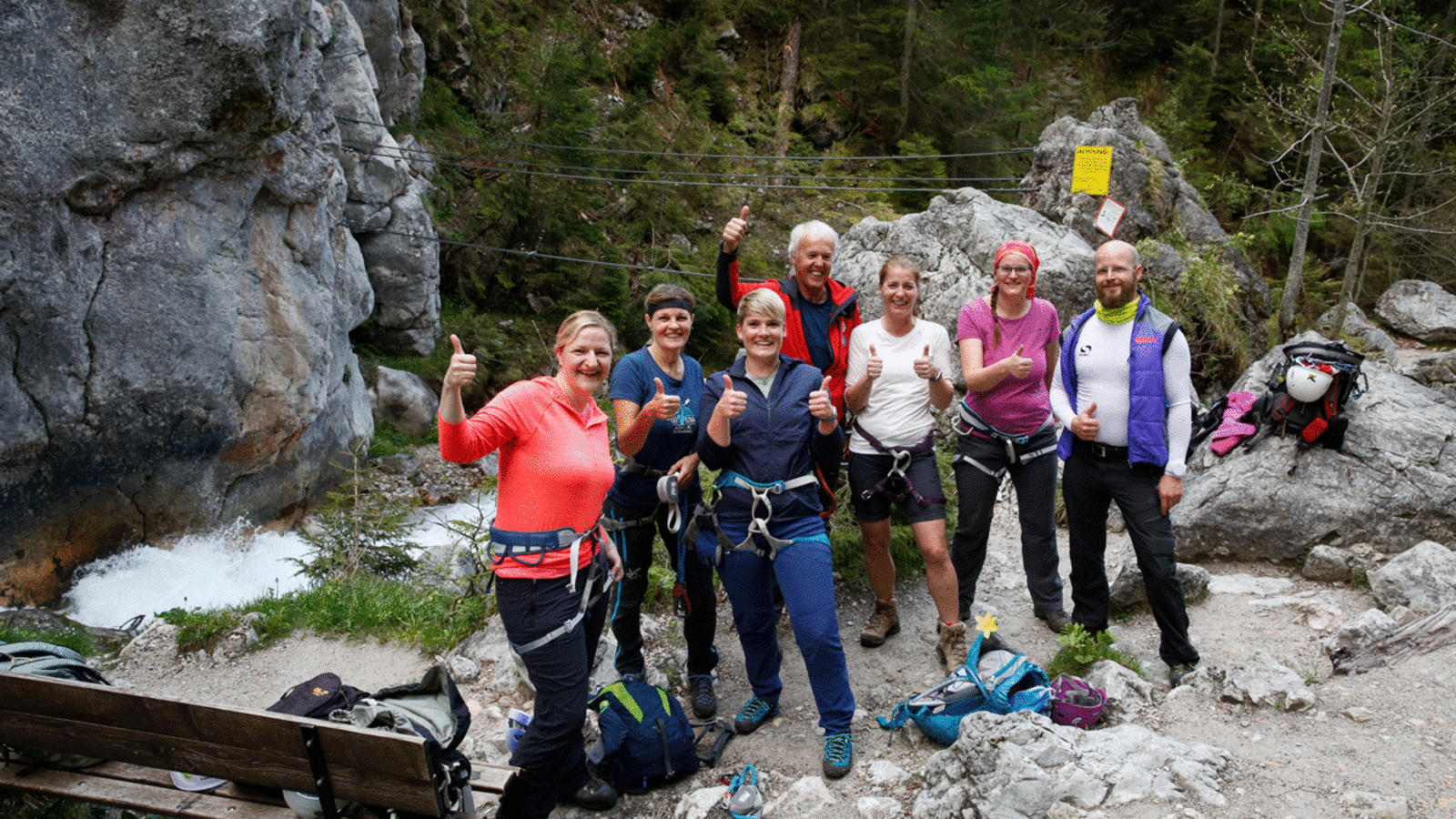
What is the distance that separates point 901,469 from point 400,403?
46.1 ft

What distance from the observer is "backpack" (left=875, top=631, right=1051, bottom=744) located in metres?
3.91

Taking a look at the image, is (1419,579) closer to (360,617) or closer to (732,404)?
(732,404)

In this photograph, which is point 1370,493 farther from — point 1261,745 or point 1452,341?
point 1452,341

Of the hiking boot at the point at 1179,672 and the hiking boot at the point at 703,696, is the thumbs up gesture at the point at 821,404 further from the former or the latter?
the hiking boot at the point at 1179,672

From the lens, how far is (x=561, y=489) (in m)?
3.32

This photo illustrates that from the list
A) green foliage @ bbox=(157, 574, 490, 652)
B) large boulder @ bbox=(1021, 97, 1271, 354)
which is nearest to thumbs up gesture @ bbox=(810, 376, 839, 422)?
green foliage @ bbox=(157, 574, 490, 652)

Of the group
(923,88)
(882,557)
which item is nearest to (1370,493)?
(882,557)

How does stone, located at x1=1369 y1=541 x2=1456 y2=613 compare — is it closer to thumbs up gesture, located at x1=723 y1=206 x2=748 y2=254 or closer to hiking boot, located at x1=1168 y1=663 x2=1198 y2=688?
hiking boot, located at x1=1168 y1=663 x2=1198 y2=688

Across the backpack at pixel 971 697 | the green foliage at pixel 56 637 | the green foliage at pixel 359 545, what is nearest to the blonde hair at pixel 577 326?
the backpack at pixel 971 697

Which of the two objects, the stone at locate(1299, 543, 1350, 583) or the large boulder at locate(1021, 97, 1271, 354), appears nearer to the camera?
the stone at locate(1299, 543, 1350, 583)

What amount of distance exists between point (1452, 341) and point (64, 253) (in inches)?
910

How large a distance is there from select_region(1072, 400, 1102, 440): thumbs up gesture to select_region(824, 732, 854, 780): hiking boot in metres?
1.98

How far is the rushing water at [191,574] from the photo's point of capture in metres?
9.72

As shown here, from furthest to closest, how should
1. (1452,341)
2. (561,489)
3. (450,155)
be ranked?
(450,155)
(1452,341)
(561,489)
